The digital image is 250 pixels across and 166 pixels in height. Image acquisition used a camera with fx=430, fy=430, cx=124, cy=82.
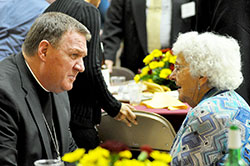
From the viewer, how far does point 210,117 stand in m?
2.18

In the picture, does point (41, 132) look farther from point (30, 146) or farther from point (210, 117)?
point (210, 117)

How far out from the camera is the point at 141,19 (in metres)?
6.08

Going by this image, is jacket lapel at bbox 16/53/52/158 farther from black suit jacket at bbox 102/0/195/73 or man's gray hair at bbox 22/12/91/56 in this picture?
black suit jacket at bbox 102/0/195/73

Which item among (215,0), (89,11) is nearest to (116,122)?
(89,11)

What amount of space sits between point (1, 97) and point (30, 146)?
28 cm

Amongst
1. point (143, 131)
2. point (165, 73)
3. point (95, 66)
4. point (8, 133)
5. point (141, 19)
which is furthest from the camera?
point (141, 19)

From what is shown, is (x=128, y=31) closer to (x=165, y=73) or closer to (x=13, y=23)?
(x=165, y=73)

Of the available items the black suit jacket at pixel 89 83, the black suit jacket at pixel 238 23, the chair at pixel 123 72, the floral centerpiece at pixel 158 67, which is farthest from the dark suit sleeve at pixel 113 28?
the black suit jacket at pixel 89 83

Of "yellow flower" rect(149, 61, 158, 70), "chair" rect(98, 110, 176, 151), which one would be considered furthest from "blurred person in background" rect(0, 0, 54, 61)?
"yellow flower" rect(149, 61, 158, 70)

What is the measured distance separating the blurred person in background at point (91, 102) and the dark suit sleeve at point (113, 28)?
296 cm

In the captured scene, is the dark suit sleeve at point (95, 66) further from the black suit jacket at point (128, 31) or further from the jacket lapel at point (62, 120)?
the black suit jacket at point (128, 31)

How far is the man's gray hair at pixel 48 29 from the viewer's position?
2.23 metres

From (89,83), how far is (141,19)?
3040 millimetres

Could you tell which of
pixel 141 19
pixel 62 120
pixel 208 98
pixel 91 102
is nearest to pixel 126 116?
pixel 91 102
